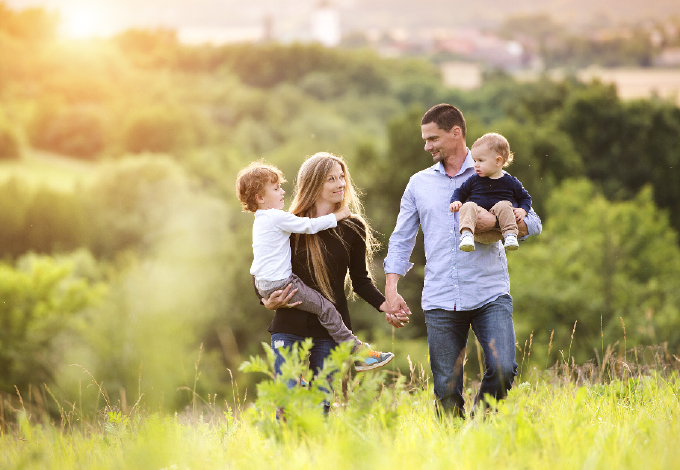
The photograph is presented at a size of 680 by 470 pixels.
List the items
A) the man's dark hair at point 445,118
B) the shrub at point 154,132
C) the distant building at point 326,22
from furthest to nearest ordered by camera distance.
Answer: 1. the distant building at point 326,22
2. the shrub at point 154,132
3. the man's dark hair at point 445,118

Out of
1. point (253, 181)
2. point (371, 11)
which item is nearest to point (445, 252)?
point (253, 181)

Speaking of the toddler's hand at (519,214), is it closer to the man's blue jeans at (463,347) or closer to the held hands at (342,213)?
the man's blue jeans at (463,347)

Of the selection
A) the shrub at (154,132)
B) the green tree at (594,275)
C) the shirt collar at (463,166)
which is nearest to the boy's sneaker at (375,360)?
the shirt collar at (463,166)

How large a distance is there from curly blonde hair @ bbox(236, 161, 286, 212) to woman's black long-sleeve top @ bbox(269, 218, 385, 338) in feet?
1.15

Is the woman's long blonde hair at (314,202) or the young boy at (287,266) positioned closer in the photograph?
the young boy at (287,266)

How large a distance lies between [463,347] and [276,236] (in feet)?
4.36

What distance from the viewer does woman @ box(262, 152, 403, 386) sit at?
385cm

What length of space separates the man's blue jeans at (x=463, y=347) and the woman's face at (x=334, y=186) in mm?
909

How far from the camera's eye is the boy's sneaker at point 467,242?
377 cm

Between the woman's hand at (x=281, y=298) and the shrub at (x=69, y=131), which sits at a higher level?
the shrub at (x=69, y=131)

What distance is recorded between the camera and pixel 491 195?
13.2 feet

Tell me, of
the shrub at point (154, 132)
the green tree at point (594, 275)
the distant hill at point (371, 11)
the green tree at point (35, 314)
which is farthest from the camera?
the distant hill at point (371, 11)

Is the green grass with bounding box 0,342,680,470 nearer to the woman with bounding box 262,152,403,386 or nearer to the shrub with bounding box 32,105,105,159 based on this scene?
the woman with bounding box 262,152,403,386

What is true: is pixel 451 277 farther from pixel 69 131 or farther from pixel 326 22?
pixel 326 22
